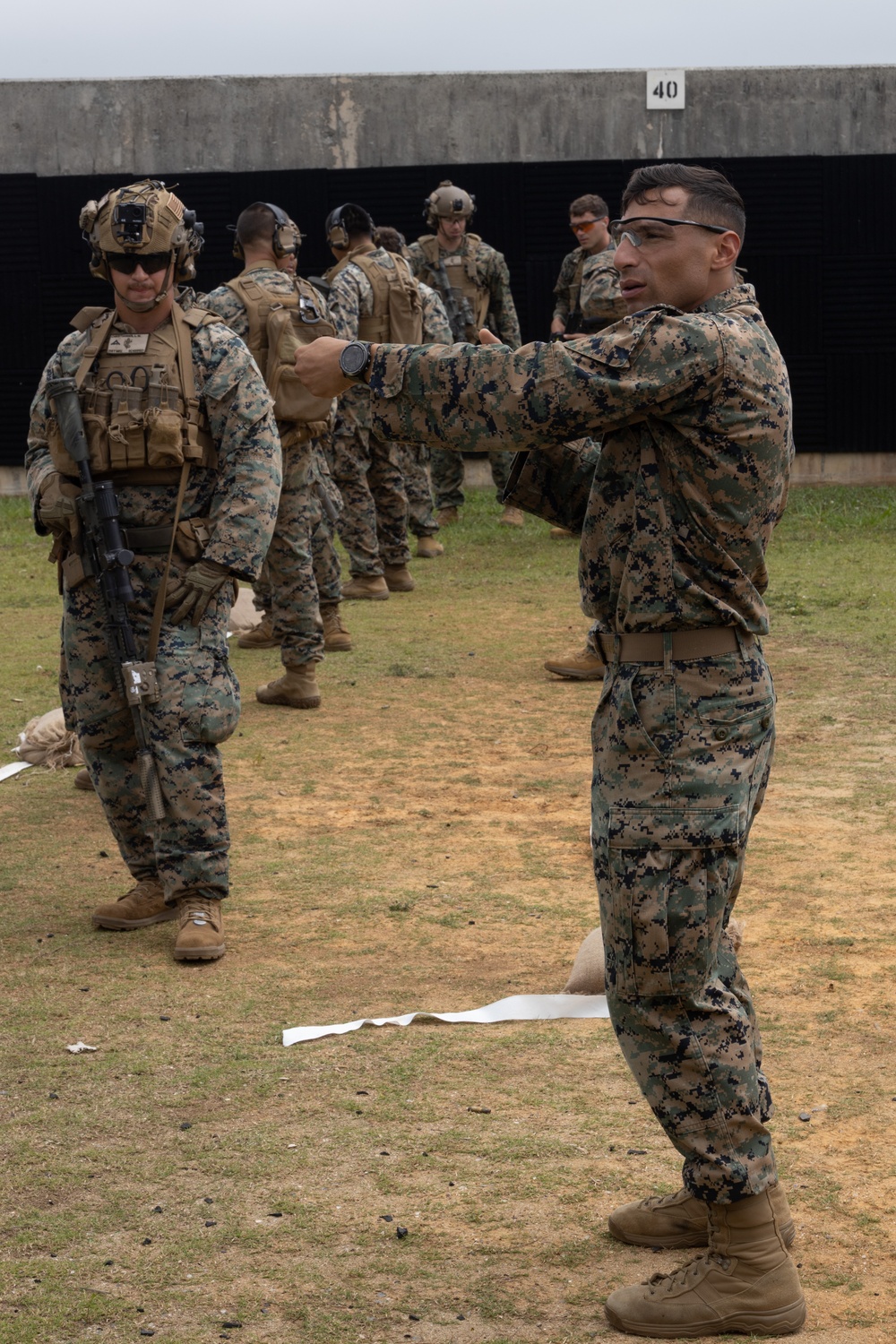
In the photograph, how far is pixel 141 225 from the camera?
14.3 feet

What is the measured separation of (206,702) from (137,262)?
1.21 meters

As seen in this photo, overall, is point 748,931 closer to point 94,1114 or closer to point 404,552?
point 94,1114

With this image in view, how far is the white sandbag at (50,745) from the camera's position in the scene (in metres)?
6.46

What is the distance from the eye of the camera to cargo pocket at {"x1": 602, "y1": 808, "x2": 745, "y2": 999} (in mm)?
2578

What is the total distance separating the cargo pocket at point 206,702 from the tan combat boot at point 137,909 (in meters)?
0.55

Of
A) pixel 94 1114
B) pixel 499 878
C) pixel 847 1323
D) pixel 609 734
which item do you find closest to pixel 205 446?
pixel 499 878

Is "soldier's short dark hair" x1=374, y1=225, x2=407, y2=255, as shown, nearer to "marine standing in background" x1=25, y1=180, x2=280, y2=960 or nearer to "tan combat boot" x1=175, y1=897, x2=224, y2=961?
"marine standing in background" x1=25, y1=180, x2=280, y2=960

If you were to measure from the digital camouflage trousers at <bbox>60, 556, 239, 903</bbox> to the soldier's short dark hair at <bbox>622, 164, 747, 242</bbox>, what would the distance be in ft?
7.05

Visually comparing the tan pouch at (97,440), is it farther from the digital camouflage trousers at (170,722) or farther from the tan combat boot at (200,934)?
the tan combat boot at (200,934)

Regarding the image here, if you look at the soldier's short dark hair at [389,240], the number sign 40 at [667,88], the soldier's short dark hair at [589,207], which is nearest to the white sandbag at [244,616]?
the soldier's short dark hair at [389,240]

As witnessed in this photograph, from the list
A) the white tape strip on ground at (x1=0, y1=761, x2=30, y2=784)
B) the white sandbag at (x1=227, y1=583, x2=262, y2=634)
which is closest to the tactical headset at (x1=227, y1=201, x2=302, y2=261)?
the white sandbag at (x1=227, y1=583, x2=262, y2=634)

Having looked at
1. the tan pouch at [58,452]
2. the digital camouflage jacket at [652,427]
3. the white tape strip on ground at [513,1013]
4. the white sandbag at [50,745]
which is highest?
the digital camouflage jacket at [652,427]

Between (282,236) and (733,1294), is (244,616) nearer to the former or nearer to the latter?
(282,236)

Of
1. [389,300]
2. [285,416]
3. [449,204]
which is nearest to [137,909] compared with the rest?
[285,416]
